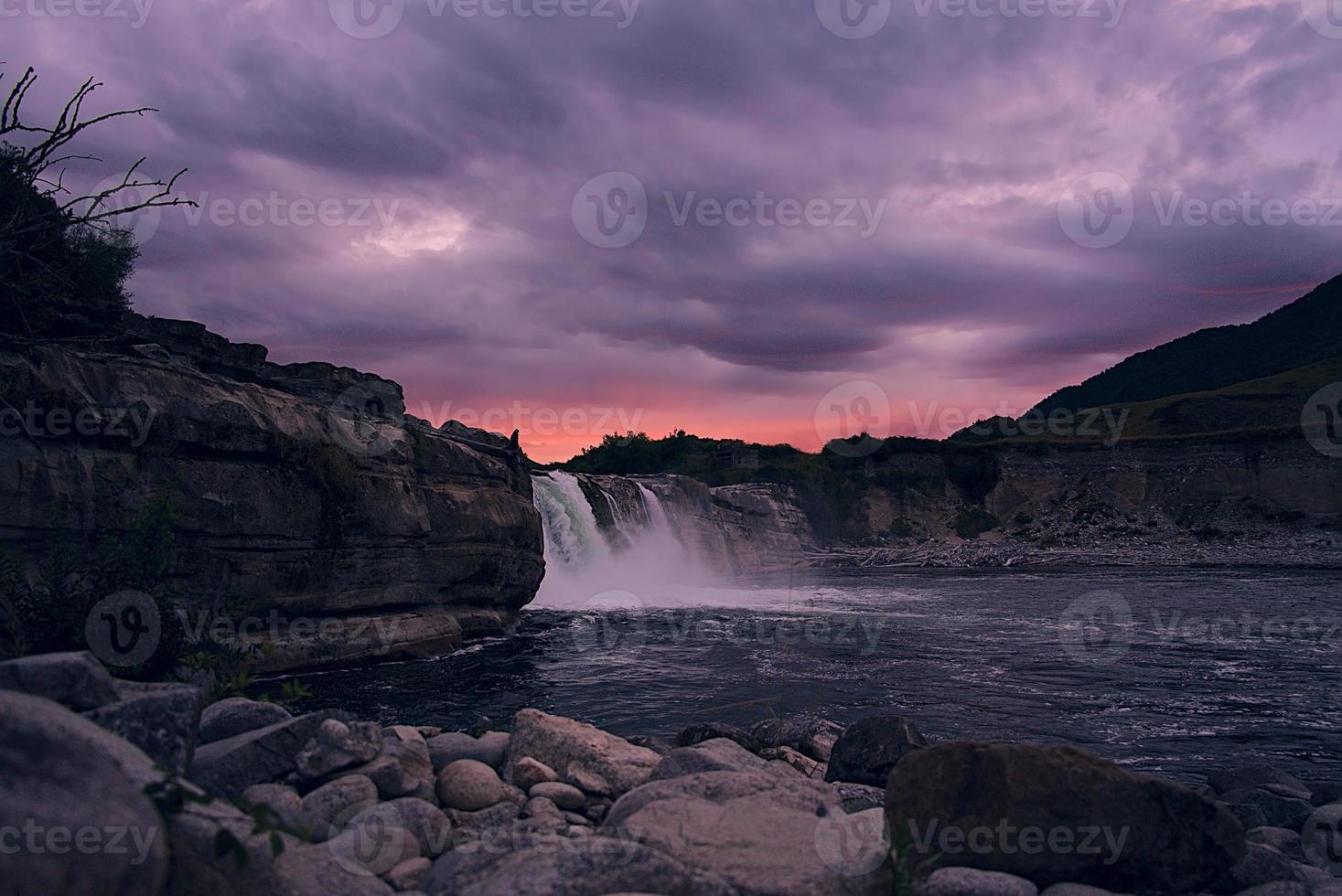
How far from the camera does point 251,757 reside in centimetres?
616

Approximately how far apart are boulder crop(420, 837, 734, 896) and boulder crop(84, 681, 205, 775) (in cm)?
200

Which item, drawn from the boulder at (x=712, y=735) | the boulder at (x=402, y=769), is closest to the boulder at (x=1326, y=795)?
the boulder at (x=712, y=735)

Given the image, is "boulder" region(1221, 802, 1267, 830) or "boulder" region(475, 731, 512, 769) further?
"boulder" region(1221, 802, 1267, 830)

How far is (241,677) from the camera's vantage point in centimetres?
888

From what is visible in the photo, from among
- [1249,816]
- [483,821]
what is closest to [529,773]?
[483,821]

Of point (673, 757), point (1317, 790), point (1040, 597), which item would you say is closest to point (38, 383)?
point (673, 757)

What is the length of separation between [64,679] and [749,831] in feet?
15.6

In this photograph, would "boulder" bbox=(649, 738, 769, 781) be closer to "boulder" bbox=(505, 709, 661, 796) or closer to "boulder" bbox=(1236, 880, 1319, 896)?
"boulder" bbox=(505, 709, 661, 796)

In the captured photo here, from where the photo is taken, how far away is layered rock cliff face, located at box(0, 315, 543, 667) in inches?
599

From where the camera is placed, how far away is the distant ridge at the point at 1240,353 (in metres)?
139

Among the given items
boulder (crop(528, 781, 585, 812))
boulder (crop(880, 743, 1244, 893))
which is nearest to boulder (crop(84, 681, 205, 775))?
boulder (crop(528, 781, 585, 812))

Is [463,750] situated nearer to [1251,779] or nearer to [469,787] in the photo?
[469,787]

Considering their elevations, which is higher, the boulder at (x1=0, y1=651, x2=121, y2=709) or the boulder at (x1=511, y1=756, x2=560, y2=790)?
the boulder at (x1=0, y1=651, x2=121, y2=709)

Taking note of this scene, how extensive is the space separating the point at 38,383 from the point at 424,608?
11.1 metres
